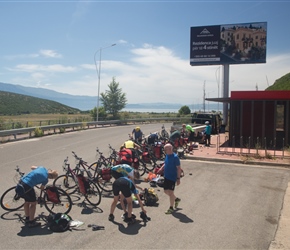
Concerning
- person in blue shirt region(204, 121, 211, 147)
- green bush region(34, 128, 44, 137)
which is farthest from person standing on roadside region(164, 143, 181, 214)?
green bush region(34, 128, 44, 137)

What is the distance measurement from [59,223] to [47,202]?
116 centimetres

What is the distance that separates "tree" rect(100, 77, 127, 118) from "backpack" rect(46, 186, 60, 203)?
44.4 meters

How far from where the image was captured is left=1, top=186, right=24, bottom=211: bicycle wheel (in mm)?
7602

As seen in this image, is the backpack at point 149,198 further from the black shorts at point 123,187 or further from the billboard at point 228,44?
the billboard at point 228,44

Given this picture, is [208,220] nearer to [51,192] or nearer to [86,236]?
[86,236]

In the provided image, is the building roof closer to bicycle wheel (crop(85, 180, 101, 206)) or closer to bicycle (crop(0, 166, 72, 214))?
bicycle wheel (crop(85, 180, 101, 206))

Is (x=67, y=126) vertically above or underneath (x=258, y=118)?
underneath

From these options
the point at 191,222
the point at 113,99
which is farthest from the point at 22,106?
the point at 191,222

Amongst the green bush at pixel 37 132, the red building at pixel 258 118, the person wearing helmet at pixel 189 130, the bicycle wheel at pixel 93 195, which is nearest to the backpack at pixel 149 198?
the bicycle wheel at pixel 93 195

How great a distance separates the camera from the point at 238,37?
32188mm

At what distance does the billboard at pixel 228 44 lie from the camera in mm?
31656

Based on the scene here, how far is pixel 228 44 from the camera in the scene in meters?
32.3

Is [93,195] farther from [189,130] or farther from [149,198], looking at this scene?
[189,130]

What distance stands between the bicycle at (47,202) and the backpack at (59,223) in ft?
2.31
